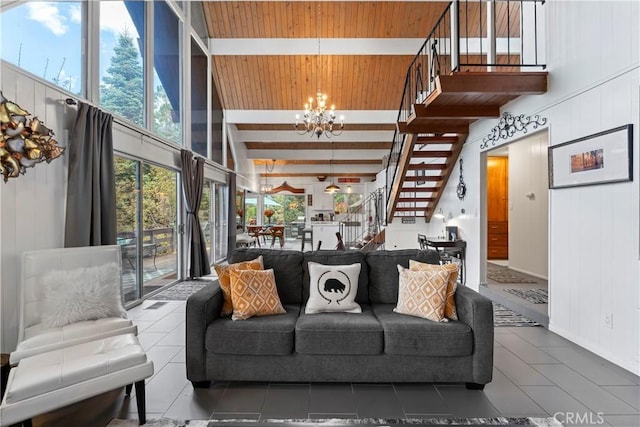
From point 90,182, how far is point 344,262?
268 cm

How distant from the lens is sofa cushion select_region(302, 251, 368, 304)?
3.17m

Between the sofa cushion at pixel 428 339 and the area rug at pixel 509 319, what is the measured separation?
67.2 inches

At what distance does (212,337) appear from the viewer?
2506 mm

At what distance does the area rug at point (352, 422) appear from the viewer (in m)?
2.10

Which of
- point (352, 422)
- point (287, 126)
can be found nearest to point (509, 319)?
point (352, 422)

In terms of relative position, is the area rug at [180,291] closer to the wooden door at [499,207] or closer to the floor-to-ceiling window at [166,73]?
the floor-to-ceiling window at [166,73]

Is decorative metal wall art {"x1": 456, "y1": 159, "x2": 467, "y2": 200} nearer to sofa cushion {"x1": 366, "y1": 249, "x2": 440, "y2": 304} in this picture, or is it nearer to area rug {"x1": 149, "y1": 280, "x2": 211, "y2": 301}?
sofa cushion {"x1": 366, "y1": 249, "x2": 440, "y2": 304}

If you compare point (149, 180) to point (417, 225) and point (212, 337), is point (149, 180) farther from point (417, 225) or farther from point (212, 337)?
point (417, 225)

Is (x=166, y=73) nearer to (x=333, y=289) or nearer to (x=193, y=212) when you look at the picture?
(x=193, y=212)

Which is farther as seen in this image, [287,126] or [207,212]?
[287,126]

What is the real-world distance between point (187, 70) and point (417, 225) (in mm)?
5769

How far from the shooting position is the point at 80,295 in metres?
2.61

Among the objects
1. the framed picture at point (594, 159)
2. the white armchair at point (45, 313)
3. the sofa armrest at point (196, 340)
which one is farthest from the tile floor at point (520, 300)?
the white armchair at point (45, 313)

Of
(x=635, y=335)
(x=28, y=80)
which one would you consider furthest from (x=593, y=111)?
(x=28, y=80)
